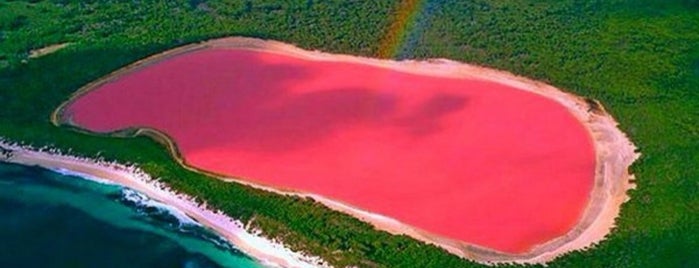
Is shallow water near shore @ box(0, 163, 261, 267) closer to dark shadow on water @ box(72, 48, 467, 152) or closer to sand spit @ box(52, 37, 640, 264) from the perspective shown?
sand spit @ box(52, 37, 640, 264)

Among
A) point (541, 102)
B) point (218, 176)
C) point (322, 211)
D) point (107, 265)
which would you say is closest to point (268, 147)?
point (218, 176)

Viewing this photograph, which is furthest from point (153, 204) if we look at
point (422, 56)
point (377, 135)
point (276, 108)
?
point (422, 56)

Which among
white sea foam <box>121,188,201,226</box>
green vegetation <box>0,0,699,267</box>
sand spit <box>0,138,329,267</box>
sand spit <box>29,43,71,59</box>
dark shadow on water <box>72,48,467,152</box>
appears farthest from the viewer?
sand spit <box>29,43,71,59</box>

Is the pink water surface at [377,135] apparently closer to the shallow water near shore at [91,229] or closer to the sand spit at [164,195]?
the sand spit at [164,195]

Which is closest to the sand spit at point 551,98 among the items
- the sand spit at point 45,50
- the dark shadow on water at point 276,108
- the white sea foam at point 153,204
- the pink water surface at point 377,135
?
the pink water surface at point 377,135

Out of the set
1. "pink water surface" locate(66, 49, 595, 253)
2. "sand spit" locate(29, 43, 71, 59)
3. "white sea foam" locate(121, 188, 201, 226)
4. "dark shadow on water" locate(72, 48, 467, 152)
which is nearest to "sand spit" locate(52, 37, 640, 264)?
"pink water surface" locate(66, 49, 595, 253)

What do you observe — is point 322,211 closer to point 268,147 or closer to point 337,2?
point 268,147

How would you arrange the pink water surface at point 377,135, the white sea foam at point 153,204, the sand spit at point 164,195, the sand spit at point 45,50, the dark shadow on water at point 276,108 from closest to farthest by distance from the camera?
the sand spit at point 164,195 < the white sea foam at point 153,204 < the pink water surface at point 377,135 < the dark shadow on water at point 276,108 < the sand spit at point 45,50
